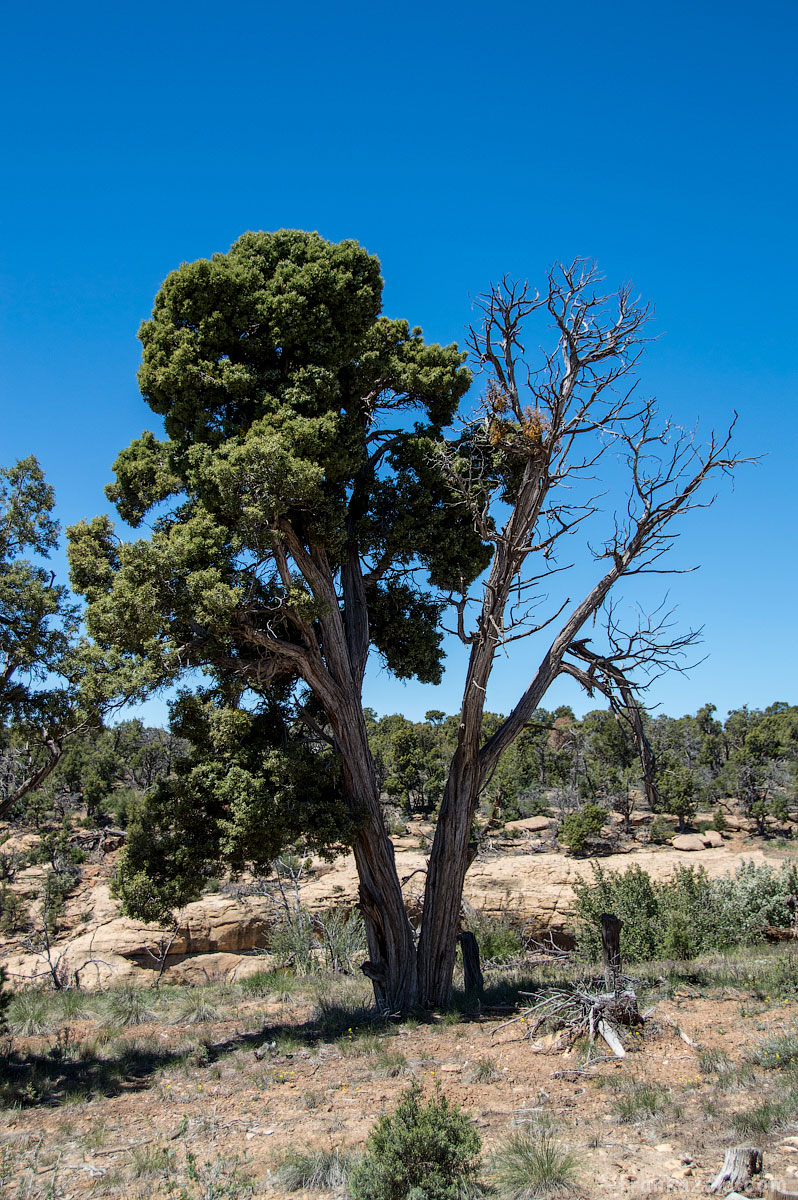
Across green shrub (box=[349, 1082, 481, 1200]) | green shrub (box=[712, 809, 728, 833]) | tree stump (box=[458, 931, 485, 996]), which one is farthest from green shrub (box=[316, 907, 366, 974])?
green shrub (box=[712, 809, 728, 833])

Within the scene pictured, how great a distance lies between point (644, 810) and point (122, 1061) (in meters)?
28.3

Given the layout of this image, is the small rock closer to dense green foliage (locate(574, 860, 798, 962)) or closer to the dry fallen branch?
dense green foliage (locate(574, 860, 798, 962))

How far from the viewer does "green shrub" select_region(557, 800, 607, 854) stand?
23.1 meters

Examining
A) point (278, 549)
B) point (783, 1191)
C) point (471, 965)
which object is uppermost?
point (278, 549)

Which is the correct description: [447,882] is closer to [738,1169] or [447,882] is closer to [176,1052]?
[176,1052]

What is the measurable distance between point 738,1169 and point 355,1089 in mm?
3655

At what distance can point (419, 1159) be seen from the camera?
167 inches

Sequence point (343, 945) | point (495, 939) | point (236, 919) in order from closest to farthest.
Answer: point (343, 945), point (495, 939), point (236, 919)

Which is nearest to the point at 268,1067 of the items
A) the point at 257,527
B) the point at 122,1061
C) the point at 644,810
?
the point at 122,1061

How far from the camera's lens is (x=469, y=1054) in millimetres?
7293

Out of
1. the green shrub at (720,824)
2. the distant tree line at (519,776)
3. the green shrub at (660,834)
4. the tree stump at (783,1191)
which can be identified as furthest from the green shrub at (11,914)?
the green shrub at (720,824)

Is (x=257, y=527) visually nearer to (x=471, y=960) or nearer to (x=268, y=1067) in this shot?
(x=268, y=1067)

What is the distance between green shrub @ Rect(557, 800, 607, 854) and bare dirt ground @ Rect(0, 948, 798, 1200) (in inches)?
525

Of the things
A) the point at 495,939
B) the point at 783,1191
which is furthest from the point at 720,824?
the point at 783,1191
